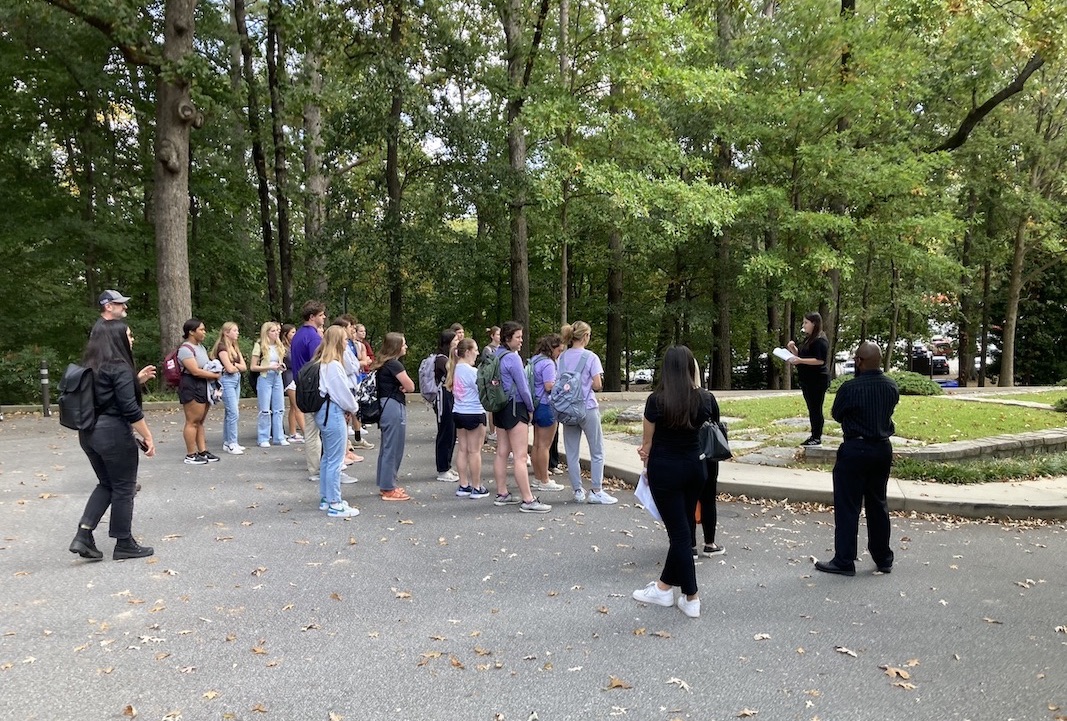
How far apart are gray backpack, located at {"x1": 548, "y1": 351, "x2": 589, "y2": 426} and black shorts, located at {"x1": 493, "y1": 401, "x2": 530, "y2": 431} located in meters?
0.40

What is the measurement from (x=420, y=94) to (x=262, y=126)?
13.7 ft

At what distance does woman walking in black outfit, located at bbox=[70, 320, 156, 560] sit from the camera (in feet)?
17.3

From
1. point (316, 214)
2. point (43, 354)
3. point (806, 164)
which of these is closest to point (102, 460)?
point (43, 354)

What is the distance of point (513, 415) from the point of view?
23.8 ft

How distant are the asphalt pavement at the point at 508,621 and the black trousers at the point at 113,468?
376mm

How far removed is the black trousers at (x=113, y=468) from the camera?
5.30 meters

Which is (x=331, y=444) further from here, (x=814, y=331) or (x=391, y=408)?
(x=814, y=331)

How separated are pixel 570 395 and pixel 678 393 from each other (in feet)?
9.49

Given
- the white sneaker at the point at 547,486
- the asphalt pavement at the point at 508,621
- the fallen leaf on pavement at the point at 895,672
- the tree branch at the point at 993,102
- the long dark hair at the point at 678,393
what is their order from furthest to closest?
the tree branch at the point at 993,102 < the white sneaker at the point at 547,486 < the long dark hair at the point at 678,393 < the fallen leaf on pavement at the point at 895,672 < the asphalt pavement at the point at 508,621

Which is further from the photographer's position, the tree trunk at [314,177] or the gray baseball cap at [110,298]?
the tree trunk at [314,177]

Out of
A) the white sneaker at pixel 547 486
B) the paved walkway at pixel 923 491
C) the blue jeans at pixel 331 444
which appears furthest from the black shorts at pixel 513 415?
the paved walkway at pixel 923 491

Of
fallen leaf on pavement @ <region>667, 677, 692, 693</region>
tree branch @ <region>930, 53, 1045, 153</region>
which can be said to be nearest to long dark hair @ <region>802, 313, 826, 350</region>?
fallen leaf on pavement @ <region>667, 677, 692, 693</region>

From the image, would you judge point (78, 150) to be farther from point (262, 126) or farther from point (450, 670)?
point (450, 670)

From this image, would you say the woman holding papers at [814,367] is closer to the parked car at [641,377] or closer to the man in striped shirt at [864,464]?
the man in striped shirt at [864,464]
